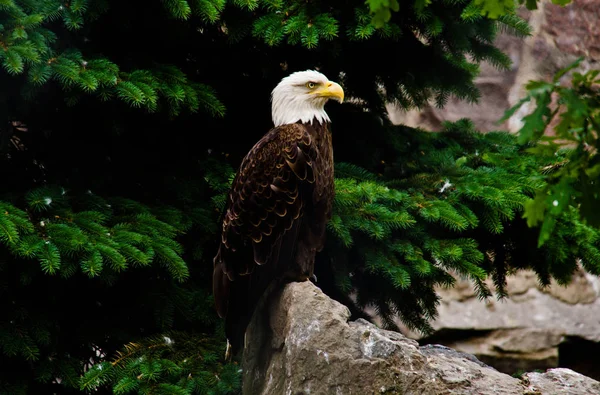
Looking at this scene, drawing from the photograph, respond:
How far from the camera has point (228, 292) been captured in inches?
136

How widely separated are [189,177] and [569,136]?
279 centimetres

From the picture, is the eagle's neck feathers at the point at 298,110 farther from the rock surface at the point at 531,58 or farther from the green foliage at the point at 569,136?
the rock surface at the point at 531,58

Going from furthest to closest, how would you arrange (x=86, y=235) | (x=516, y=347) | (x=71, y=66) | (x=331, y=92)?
(x=516, y=347) < (x=331, y=92) < (x=71, y=66) < (x=86, y=235)

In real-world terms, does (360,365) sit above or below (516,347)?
above

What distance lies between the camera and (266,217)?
3447 mm

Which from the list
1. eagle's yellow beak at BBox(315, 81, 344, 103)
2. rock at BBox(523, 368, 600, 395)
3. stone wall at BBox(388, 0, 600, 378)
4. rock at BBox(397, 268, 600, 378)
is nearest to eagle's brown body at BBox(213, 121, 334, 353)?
eagle's yellow beak at BBox(315, 81, 344, 103)

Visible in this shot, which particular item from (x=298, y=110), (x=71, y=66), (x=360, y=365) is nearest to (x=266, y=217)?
(x=298, y=110)

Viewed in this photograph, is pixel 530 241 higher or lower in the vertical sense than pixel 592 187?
lower

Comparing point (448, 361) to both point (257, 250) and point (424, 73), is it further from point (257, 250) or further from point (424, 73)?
point (424, 73)

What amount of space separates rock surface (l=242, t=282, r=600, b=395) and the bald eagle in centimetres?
32

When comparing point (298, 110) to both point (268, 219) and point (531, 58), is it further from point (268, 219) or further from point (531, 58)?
point (531, 58)

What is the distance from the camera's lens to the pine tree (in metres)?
3.36

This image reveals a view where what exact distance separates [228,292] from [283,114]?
3.11ft

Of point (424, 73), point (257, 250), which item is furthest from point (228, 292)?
point (424, 73)
